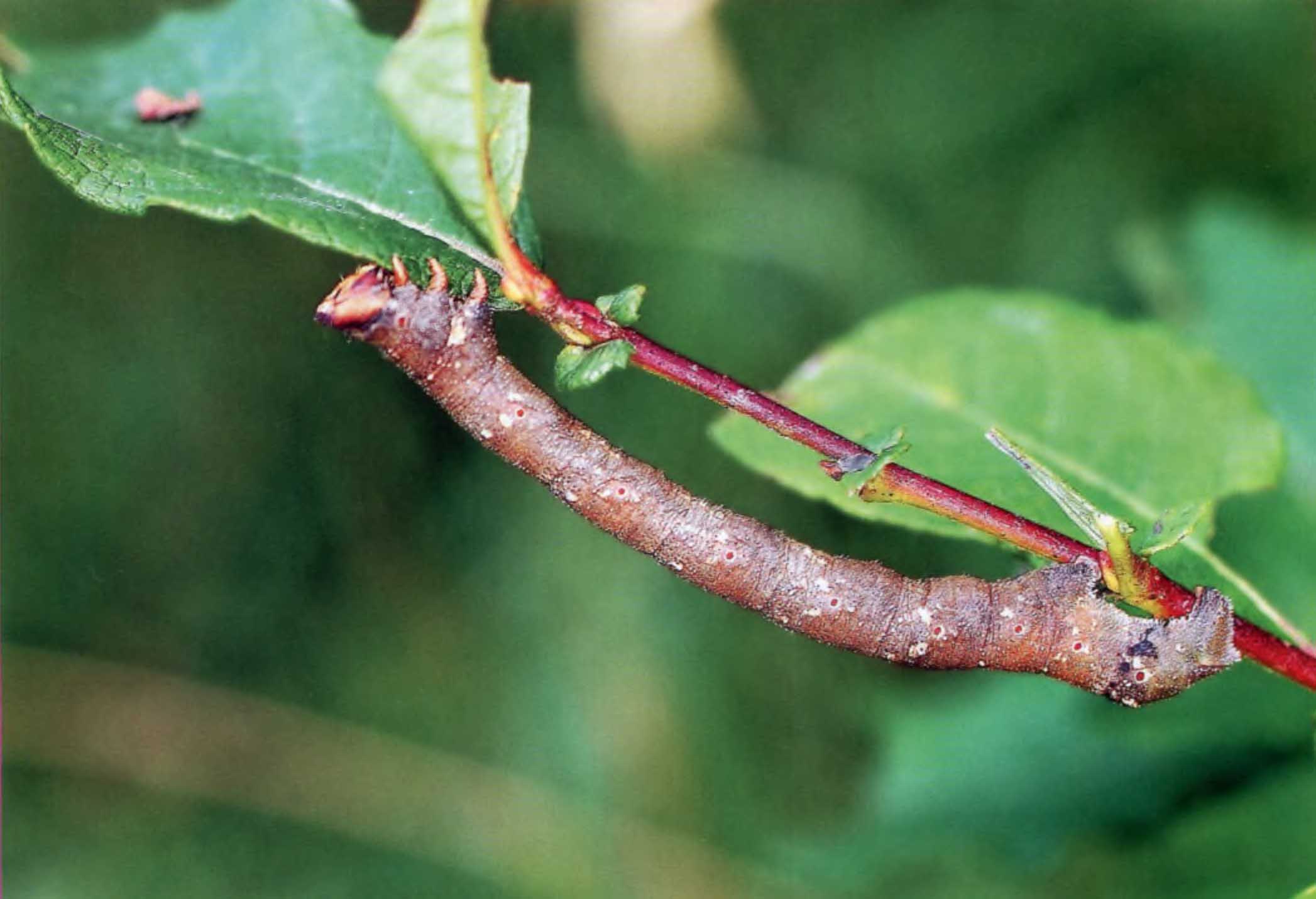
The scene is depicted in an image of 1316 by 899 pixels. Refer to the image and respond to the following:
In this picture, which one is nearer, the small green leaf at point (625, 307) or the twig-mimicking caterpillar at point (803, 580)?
the small green leaf at point (625, 307)

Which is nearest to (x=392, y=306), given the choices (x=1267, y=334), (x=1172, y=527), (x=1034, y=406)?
(x=1172, y=527)

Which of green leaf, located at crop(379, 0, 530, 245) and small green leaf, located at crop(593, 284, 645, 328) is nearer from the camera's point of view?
green leaf, located at crop(379, 0, 530, 245)

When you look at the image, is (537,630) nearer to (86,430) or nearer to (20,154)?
(86,430)

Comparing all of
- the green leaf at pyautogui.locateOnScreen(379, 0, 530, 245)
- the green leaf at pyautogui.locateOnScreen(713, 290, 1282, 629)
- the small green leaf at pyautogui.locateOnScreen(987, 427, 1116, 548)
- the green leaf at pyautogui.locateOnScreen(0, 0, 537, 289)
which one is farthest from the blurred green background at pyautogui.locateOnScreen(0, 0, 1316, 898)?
the green leaf at pyautogui.locateOnScreen(379, 0, 530, 245)

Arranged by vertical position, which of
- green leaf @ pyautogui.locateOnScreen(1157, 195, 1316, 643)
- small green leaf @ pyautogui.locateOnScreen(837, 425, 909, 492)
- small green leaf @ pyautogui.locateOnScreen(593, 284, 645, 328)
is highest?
green leaf @ pyautogui.locateOnScreen(1157, 195, 1316, 643)

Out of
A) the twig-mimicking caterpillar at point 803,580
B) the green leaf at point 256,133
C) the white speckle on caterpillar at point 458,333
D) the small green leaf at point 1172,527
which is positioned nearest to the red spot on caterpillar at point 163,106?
the green leaf at point 256,133

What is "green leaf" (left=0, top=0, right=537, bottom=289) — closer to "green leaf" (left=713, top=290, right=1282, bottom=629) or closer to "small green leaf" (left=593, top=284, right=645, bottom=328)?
"small green leaf" (left=593, top=284, right=645, bottom=328)

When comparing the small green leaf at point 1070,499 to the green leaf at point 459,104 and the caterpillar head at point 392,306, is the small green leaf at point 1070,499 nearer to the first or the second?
the green leaf at point 459,104
